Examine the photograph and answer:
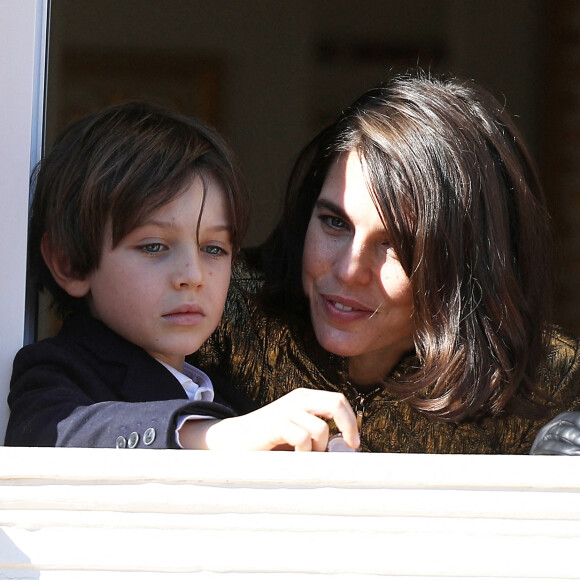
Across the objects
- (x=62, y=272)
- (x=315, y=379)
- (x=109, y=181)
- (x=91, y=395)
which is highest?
(x=109, y=181)

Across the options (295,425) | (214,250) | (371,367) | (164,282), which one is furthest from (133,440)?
(371,367)

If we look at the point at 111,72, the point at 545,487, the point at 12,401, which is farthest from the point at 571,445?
the point at 111,72

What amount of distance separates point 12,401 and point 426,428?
37.1 inches

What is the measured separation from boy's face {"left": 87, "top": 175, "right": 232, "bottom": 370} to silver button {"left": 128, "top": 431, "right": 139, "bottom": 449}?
33 centimetres

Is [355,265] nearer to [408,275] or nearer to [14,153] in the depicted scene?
[408,275]

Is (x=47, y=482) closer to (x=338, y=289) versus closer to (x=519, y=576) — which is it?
(x=519, y=576)

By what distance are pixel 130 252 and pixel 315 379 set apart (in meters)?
0.60

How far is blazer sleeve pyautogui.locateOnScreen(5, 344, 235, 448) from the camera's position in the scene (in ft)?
3.60

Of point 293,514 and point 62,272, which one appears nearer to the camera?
point 293,514

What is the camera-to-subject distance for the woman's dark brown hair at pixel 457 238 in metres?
1.58

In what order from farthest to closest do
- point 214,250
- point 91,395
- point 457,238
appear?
point 457,238, point 214,250, point 91,395

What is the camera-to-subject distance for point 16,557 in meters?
0.92

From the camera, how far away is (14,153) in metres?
1.26

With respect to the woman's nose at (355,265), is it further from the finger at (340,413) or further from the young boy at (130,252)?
the finger at (340,413)
